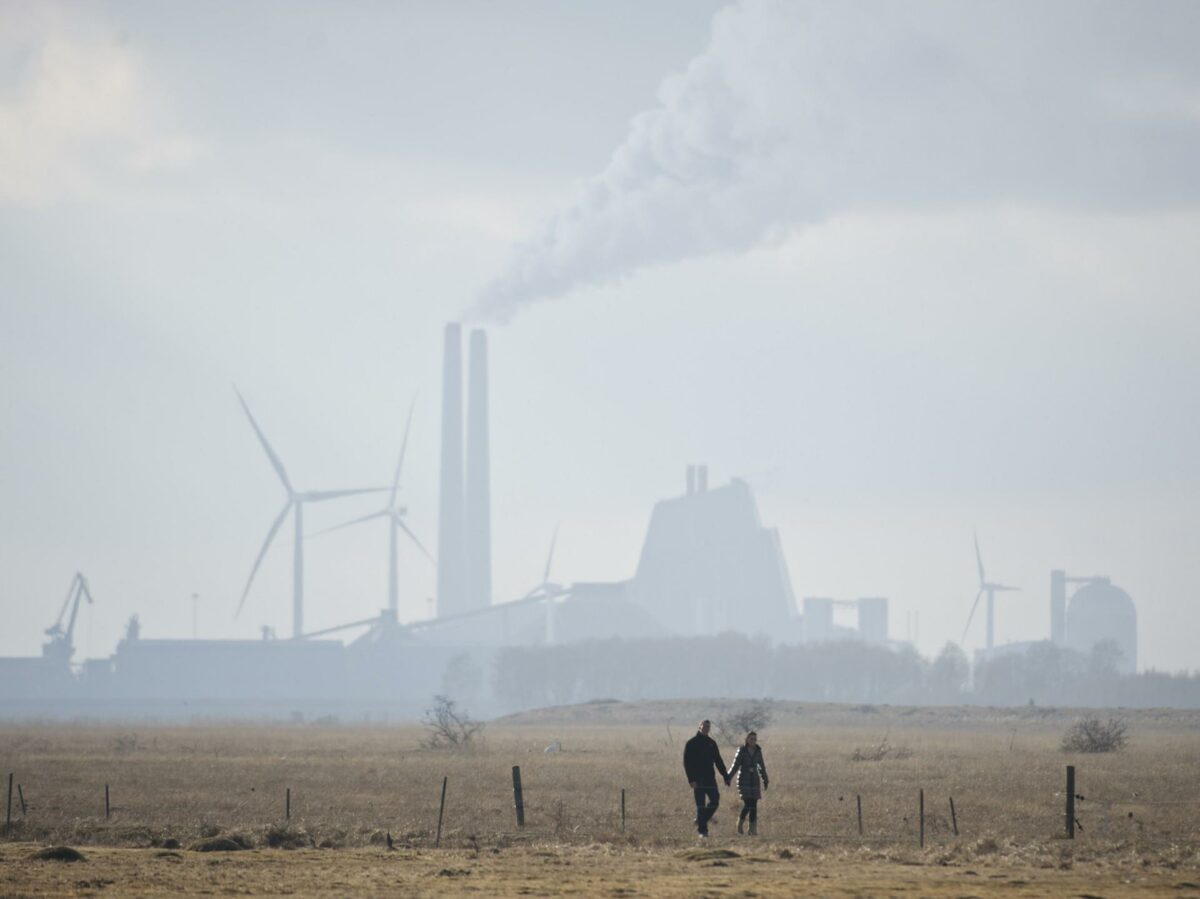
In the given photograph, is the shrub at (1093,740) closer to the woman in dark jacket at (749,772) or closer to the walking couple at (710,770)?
the woman in dark jacket at (749,772)

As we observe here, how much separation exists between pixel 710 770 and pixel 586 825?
11.9ft

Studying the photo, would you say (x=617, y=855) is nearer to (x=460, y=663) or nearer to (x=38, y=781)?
(x=38, y=781)

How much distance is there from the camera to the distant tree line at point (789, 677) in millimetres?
170000

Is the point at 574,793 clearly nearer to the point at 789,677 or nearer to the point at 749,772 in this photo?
the point at 749,772

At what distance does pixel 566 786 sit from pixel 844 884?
17.1 metres

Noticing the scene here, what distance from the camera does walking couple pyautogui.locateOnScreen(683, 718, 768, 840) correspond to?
81.9ft

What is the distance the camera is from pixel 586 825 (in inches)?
1102

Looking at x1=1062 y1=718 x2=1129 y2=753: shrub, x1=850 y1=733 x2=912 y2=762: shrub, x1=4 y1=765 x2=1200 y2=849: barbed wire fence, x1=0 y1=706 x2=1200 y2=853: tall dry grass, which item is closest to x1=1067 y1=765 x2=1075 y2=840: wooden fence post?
x1=4 y1=765 x2=1200 y2=849: barbed wire fence

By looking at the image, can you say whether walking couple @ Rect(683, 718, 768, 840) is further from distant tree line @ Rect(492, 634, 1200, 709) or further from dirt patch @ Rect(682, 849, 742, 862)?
distant tree line @ Rect(492, 634, 1200, 709)

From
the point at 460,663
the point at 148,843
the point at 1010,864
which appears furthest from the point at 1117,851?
the point at 460,663

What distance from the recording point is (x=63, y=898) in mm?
18688

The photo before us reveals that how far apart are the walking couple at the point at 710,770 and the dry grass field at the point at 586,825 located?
1.67ft

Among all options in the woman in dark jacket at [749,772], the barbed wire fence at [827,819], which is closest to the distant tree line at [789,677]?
the barbed wire fence at [827,819]

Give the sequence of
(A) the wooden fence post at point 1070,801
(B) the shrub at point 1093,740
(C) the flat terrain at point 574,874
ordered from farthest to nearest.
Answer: (B) the shrub at point 1093,740
(A) the wooden fence post at point 1070,801
(C) the flat terrain at point 574,874
